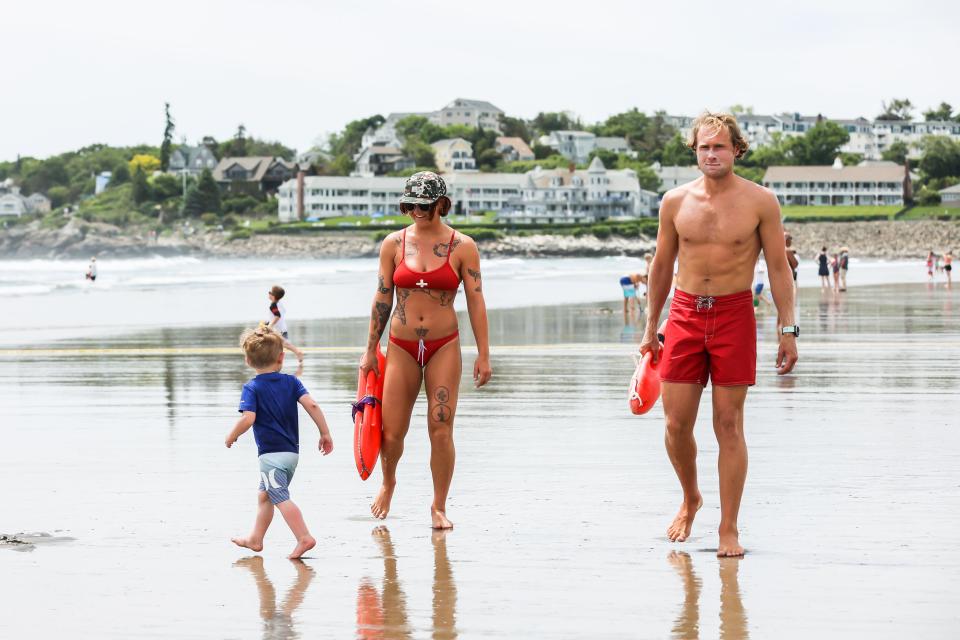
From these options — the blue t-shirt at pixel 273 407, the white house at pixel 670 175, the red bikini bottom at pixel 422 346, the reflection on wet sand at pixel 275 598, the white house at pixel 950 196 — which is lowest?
the reflection on wet sand at pixel 275 598

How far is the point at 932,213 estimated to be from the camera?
158750 millimetres

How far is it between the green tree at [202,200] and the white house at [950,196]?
9328cm

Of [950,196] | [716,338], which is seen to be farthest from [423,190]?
[950,196]

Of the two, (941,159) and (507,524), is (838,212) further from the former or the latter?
(507,524)

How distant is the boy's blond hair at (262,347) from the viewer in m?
6.13

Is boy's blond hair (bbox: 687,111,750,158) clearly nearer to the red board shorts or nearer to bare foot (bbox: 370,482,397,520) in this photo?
the red board shorts

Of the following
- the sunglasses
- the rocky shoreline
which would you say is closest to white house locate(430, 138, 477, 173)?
the rocky shoreline

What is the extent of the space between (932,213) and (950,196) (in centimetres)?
790

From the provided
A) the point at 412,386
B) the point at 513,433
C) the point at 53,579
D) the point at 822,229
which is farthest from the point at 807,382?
the point at 822,229

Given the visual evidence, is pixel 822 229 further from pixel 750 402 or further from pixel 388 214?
pixel 750 402

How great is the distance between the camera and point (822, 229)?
505 ft

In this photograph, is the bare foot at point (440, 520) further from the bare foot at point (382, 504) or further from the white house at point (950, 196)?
the white house at point (950, 196)

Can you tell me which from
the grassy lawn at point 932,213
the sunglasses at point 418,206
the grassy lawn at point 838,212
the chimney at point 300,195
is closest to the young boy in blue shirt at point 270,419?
the sunglasses at point 418,206

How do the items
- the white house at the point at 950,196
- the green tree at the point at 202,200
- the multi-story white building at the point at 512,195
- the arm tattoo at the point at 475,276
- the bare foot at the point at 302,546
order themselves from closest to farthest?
the bare foot at the point at 302,546
the arm tattoo at the point at 475,276
the white house at the point at 950,196
the multi-story white building at the point at 512,195
the green tree at the point at 202,200
